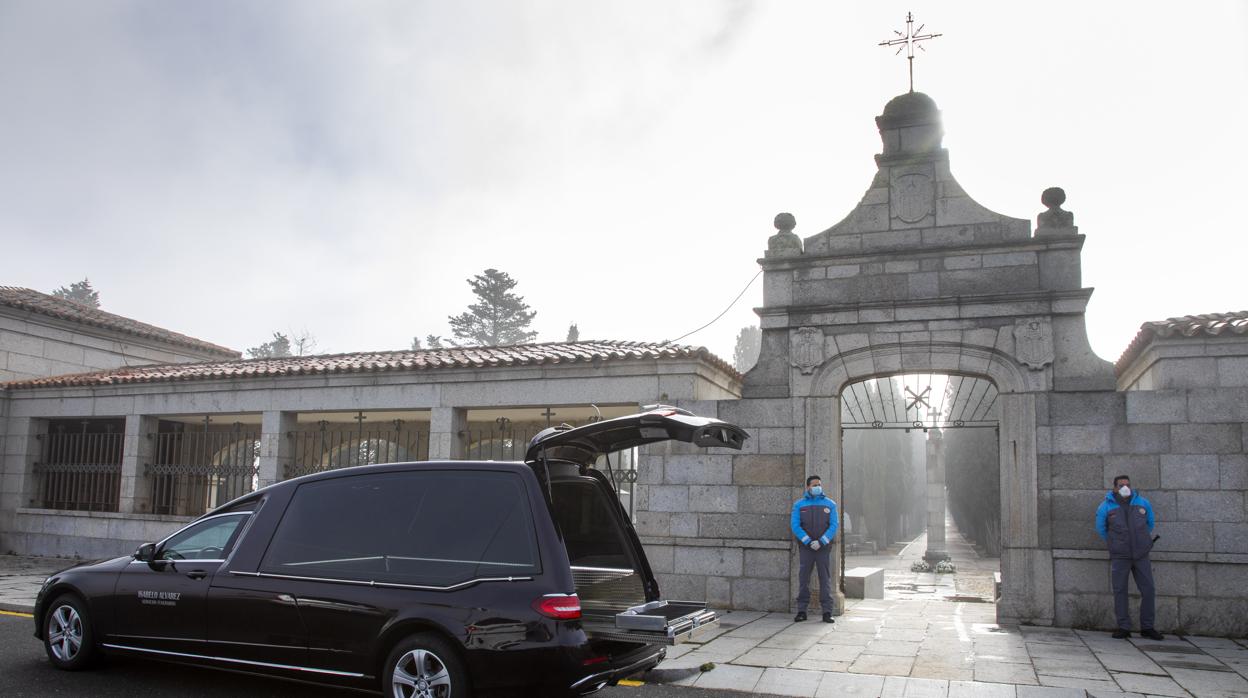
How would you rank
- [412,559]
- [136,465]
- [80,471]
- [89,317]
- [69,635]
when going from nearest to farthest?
1. [412,559]
2. [69,635]
3. [136,465]
4. [80,471]
5. [89,317]

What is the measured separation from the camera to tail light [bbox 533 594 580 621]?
4.80m

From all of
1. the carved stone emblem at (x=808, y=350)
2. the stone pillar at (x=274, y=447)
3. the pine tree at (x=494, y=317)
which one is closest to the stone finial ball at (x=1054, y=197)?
the carved stone emblem at (x=808, y=350)

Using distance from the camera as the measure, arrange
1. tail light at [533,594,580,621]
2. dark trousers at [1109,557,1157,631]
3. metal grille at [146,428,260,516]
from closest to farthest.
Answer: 1. tail light at [533,594,580,621]
2. dark trousers at [1109,557,1157,631]
3. metal grille at [146,428,260,516]

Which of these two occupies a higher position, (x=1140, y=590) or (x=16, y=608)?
(x=1140, y=590)

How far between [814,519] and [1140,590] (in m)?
3.39

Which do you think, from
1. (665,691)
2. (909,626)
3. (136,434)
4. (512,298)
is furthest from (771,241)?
(512,298)

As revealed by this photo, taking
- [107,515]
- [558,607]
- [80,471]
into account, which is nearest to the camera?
[558,607]

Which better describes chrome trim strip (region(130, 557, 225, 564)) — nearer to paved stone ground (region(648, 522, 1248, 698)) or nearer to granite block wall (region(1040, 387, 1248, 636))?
paved stone ground (region(648, 522, 1248, 698))

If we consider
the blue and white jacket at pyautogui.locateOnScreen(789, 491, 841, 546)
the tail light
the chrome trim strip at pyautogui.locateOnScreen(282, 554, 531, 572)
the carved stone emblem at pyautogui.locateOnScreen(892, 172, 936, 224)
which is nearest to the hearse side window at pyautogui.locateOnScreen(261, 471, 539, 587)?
the chrome trim strip at pyautogui.locateOnScreen(282, 554, 531, 572)

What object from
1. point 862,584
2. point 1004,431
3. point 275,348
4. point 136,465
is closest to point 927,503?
point 862,584

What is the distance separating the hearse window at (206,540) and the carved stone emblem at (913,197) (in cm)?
828

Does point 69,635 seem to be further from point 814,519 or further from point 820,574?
point 820,574

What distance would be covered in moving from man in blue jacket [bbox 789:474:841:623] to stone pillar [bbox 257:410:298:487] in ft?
27.8

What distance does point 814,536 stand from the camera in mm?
10000
